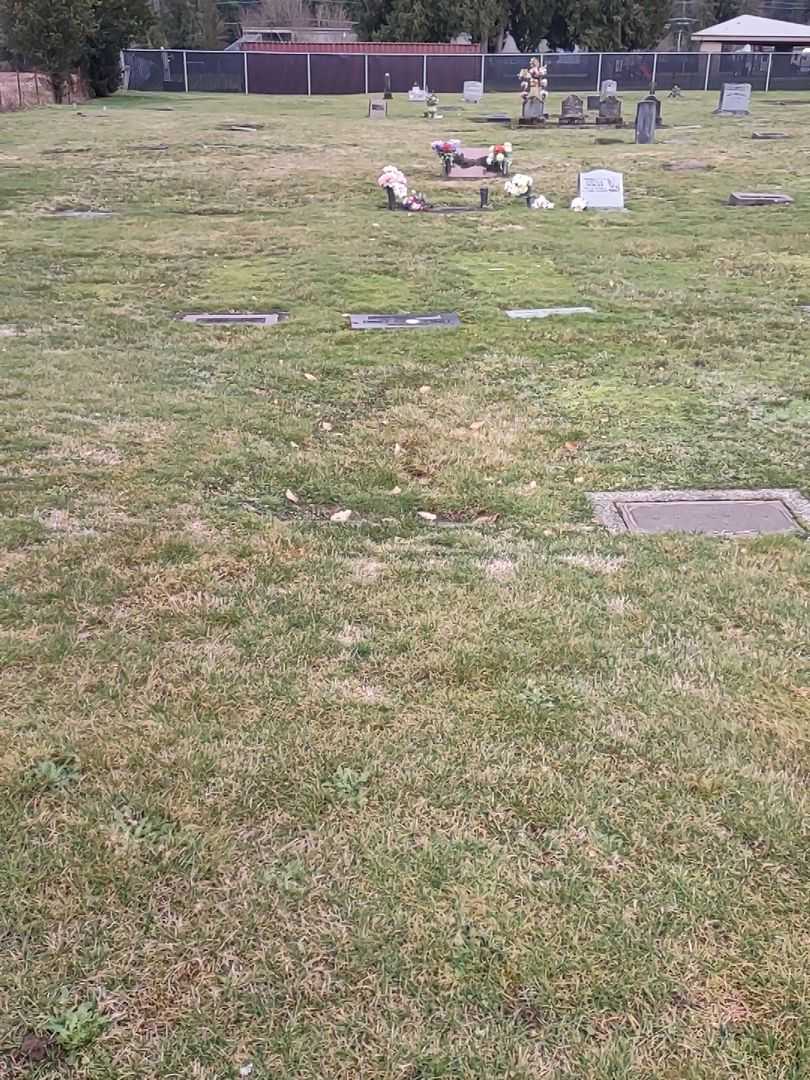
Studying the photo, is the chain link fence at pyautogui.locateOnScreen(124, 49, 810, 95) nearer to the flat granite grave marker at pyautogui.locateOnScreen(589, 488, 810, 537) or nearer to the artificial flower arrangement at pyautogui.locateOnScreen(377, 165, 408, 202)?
the artificial flower arrangement at pyautogui.locateOnScreen(377, 165, 408, 202)

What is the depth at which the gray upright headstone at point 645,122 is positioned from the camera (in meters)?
21.5

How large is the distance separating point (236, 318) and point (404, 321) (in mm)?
1431

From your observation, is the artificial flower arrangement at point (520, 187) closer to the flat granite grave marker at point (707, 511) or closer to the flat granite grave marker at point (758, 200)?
the flat granite grave marker at point (758, 200)

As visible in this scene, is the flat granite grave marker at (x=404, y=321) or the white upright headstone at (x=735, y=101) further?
the white upright headstone at (x=735, y=101)

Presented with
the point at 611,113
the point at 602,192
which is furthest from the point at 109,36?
the point at 602,192

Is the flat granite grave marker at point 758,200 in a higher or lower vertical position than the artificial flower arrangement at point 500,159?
lower

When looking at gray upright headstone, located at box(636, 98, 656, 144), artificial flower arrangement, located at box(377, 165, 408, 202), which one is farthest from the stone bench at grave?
gray upright headstone, located at box(636, 98, 656, 144)

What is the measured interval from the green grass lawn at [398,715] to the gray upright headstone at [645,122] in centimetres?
1658

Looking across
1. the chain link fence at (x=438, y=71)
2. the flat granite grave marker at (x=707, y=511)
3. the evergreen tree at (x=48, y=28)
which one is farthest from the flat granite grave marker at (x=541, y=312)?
the chain link fence at (x=438, y=71)

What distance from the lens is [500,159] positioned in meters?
16.2

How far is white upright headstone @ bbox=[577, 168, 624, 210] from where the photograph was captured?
1352cm

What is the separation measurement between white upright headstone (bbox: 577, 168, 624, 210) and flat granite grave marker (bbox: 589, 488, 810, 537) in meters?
10.00

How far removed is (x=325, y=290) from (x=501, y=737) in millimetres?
6939

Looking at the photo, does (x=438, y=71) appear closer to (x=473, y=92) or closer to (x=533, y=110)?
(x=473, y=92)
